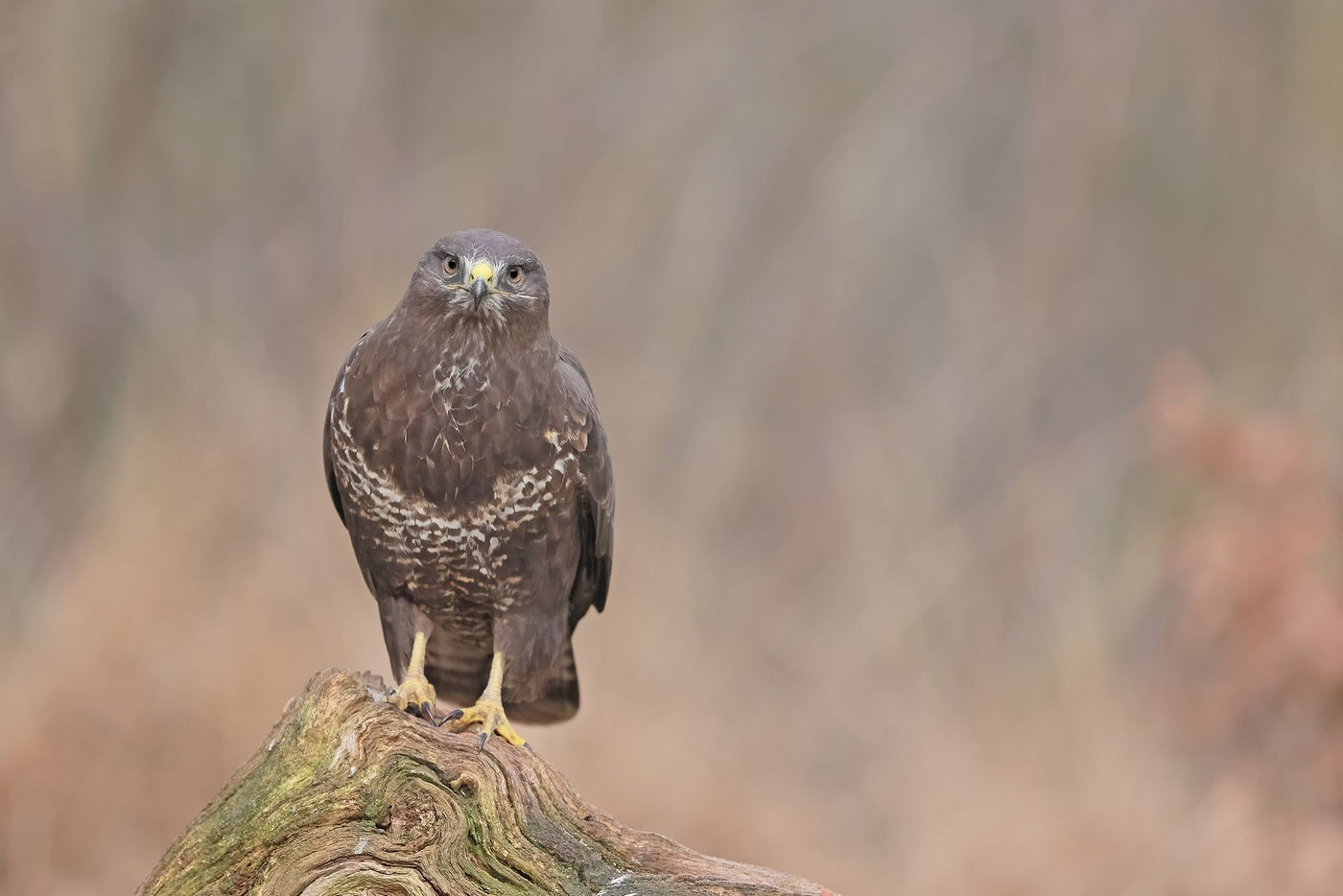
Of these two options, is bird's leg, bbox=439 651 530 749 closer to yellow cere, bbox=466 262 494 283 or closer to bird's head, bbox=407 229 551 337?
bird's head, bbox=407 229 551 337

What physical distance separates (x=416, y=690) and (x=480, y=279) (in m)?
1.07

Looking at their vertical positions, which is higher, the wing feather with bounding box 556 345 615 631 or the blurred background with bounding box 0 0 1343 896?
the blurred background with bounding box 0 0 1343 896

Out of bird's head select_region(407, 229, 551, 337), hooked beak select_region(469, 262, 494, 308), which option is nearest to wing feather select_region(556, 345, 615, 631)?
bird's head select_region(407, 229, 551, 337)

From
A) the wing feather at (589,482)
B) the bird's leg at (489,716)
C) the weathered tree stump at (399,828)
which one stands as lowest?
the weathered tree stump at (399,828)

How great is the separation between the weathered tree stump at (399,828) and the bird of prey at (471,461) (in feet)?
0.95

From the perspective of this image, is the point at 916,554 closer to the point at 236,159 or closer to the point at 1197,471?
the point at 1197,471

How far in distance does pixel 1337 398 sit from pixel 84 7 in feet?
19.9

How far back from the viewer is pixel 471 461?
356cm

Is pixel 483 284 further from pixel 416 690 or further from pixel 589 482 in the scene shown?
pixel 416 690

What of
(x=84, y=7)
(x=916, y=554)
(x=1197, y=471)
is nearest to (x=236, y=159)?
(x=84, y=7)

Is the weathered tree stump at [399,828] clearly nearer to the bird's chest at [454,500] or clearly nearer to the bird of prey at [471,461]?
the bird of prey at [471,461]

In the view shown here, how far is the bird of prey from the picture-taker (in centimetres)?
353

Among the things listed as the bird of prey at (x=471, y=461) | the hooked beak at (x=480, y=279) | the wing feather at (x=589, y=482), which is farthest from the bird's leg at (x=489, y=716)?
the hooked beak at (x=480, y=279)

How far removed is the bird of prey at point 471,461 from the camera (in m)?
3.53
